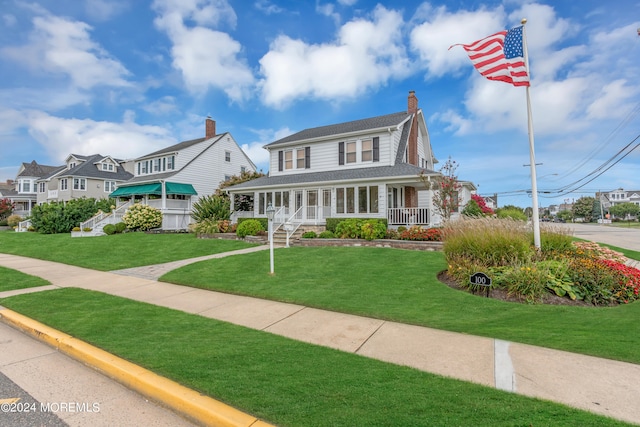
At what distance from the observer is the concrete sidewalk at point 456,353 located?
316 centimetres

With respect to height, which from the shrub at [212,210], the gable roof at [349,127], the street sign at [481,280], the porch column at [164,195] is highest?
the gable roof at [349,127]

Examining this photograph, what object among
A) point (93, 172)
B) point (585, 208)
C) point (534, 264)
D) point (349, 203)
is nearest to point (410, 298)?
point (534, 264)

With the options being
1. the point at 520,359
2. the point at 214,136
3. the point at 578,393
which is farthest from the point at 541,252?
the point at 214,136

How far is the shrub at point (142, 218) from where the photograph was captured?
24109mm

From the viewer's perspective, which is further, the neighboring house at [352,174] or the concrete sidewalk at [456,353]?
the neighboring house at [352,174]

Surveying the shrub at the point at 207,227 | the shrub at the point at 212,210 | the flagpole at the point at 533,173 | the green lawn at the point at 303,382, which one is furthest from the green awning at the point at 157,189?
the flagpole at the point at 533,173

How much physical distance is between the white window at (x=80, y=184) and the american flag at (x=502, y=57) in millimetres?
43080

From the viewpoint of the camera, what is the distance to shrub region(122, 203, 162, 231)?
79.1 feet

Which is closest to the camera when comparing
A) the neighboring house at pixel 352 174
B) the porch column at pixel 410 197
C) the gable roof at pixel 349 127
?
the neighboring house at pixel 352 174

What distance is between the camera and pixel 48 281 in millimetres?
9219

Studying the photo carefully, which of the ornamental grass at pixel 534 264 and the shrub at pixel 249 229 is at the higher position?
the shrub at pixel 249 229

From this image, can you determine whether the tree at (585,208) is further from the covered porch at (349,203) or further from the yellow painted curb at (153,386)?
the yellow painted curb at (153,386)

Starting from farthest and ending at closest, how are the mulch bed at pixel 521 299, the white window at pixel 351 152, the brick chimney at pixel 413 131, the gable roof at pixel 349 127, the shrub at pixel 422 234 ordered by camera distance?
1. the brick chimney at pixel 413 131
2. the white window at pixel 351 152
3. the gable roof at pixel 349 127
4. the shrub at pixel 422 234
5. the mulch bed at pixel 521 299

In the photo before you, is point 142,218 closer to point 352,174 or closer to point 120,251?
point 120,251
